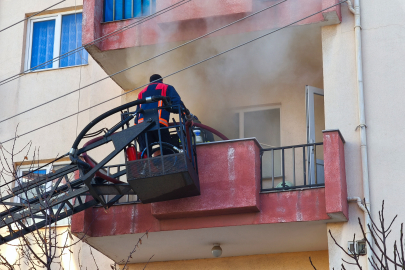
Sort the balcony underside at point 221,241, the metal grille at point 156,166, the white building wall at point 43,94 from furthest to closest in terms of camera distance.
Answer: the white building wall at point 43,94
the balcony underside at point 221,241
the metal grille at point 156,166

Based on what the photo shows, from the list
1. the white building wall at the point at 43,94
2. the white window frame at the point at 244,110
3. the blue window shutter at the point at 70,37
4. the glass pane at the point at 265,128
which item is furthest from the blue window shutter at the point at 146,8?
the blue window shutter at the point at 70,37

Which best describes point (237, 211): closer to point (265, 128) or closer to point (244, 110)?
point (265, 128)

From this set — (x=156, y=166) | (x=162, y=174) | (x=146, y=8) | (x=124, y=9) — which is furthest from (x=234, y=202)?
(x=124, y=9)

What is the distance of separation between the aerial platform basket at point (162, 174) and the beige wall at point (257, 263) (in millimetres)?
2607

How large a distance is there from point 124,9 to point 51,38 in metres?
3.69

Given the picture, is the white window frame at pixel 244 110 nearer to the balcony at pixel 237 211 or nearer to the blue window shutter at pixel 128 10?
the balcony at pixel 237 211

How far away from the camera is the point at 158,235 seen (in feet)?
36.9

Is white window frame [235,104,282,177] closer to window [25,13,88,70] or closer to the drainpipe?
the drainpipe

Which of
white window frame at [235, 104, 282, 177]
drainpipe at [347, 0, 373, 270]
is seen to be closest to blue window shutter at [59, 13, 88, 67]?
white window frame at [235, 104, 282, 177]

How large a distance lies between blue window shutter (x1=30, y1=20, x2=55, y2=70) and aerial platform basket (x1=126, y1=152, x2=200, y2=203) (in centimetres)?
640

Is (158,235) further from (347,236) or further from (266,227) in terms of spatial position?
(347,236)

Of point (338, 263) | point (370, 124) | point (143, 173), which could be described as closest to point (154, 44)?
point (143, 173)

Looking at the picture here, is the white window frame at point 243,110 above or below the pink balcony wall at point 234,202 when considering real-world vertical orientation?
above

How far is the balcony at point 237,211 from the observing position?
10.1m
